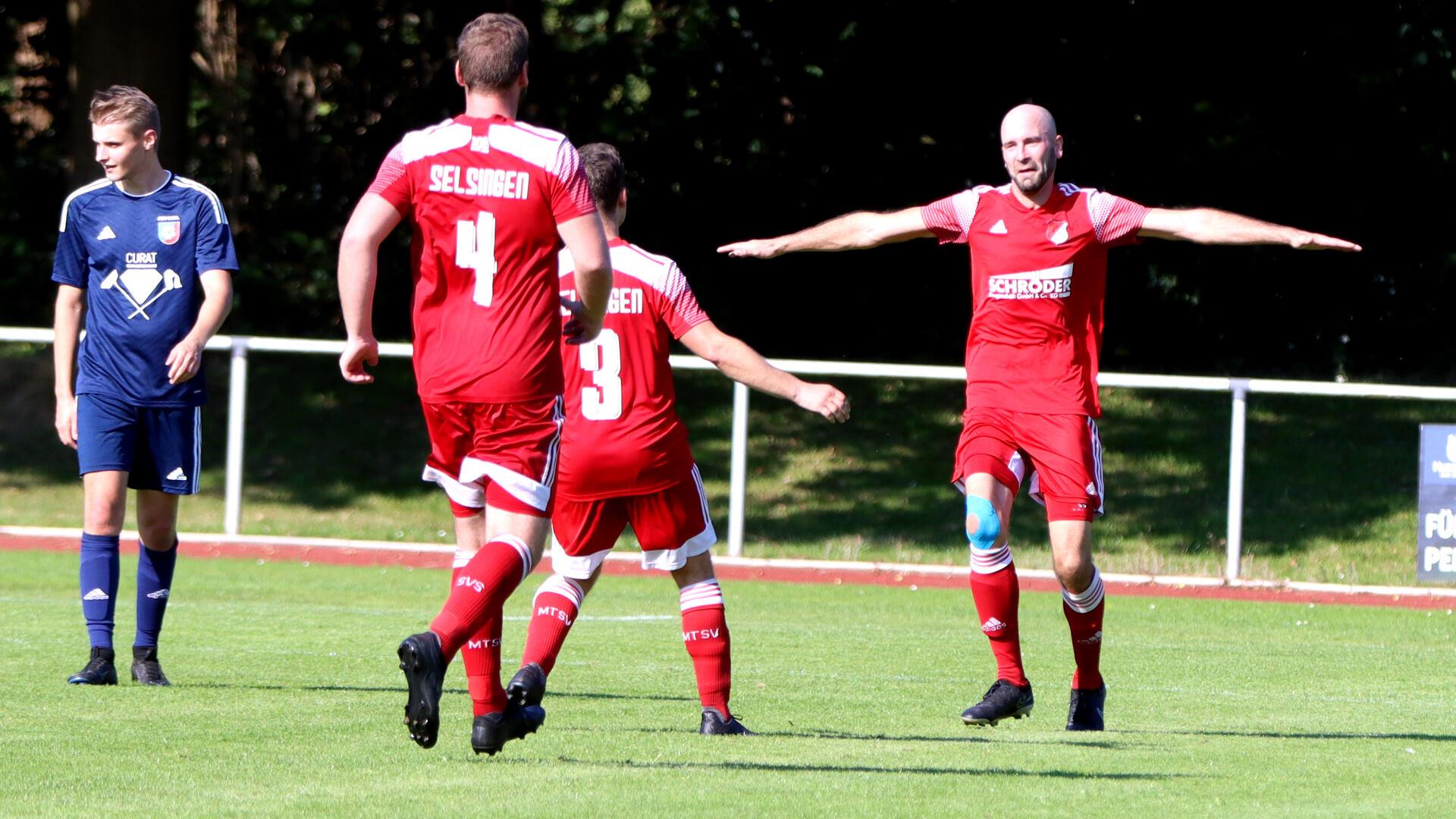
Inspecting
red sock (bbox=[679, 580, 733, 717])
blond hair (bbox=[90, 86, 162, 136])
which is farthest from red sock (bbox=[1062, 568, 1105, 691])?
blond hair (bbox=[90, 86, 162, 136])

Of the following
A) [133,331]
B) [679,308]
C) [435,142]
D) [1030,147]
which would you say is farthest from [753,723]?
[133,331]

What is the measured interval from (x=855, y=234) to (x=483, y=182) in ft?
7.55

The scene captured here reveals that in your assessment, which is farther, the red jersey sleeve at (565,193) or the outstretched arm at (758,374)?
the outstretched arm at (758,374)

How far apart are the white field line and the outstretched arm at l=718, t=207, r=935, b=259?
6656mm

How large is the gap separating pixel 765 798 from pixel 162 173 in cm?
404

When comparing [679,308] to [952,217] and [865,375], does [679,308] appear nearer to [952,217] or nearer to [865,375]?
[952,217]

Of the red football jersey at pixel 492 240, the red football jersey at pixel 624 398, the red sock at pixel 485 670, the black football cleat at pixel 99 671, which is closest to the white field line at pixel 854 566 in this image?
the black football cleat at pixel 99 671

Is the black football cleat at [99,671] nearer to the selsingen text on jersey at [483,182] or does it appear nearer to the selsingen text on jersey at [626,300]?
the selsingen text on jersey at [626,300]

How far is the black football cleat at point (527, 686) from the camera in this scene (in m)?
6.03

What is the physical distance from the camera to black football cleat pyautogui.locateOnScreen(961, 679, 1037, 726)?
280 inches

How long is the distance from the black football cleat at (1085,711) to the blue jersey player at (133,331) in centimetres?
344

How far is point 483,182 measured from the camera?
5816mm

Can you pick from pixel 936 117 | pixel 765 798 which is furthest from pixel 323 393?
pixel 765 798

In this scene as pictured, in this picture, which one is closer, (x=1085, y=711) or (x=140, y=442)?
(x=1085, y=711)
